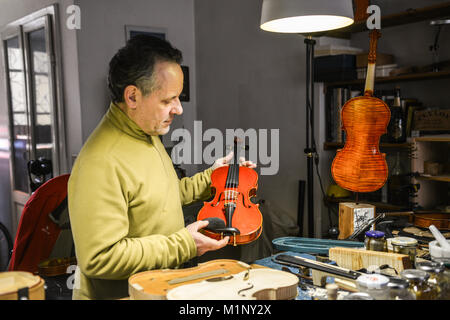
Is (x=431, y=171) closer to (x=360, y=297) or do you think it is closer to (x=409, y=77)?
(x=409, y=77)

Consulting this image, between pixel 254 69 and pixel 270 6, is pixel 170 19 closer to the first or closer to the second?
pixel 254 69

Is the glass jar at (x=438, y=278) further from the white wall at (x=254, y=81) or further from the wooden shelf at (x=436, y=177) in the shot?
the white wall at (x=254, y=81)

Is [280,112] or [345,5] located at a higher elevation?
[345,5]

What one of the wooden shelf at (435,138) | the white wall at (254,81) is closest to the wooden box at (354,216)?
the wooden shelf at (435,138)

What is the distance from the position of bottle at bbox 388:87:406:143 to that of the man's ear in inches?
77.4

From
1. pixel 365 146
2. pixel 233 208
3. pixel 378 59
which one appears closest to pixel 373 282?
pixel 233 208

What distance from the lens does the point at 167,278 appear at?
45.9 inches

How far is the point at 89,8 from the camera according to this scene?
388cm

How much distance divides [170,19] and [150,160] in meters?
3.33

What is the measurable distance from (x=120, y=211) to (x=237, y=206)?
558 mm

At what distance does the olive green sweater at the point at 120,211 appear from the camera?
1.24 m

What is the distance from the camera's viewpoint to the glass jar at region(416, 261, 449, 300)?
119cm

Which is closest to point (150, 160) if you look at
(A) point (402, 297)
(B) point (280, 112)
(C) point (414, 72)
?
(A) point (402, 297)

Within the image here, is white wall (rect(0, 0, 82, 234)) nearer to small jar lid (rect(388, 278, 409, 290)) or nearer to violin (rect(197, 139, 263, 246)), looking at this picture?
violin (rect(197, 139, 263, 246))
